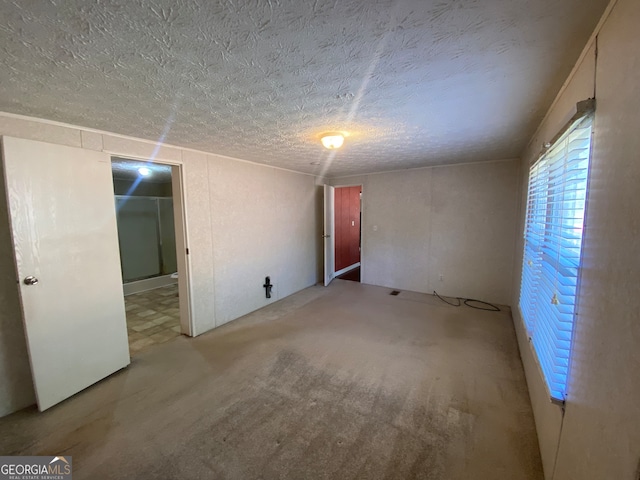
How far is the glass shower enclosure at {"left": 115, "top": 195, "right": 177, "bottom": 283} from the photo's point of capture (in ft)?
16.4

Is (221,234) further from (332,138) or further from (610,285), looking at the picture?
(610,285)

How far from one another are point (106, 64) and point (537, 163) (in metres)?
3.01

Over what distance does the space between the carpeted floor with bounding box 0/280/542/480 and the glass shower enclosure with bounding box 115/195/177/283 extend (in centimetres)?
303

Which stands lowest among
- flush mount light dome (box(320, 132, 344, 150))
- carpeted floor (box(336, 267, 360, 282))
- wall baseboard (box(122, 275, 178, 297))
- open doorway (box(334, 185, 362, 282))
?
carpeted floor (box(336, 267, 360, 282))

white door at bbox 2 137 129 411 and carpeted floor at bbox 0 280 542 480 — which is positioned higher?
white door at bbox 2 137 129 411

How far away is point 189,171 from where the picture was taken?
115 inches

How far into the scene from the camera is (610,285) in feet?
2.81

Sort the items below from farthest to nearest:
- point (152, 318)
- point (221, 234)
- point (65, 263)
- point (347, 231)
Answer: point (347, 231)
point (152, 318)
point (221, 234)
point (65, 263)

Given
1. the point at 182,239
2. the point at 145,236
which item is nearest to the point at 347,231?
the point at 182,239

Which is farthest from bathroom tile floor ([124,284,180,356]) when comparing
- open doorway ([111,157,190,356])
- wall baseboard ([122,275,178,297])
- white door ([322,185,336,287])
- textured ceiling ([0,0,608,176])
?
white door ([322,185,336,287])

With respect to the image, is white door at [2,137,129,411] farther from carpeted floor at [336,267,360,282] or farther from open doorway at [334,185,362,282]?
open doorway at [334,185,362,282]

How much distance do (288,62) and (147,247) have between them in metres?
5.43

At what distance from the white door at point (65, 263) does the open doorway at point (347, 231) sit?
165 inches

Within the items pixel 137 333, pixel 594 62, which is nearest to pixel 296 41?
pixel 594 62
